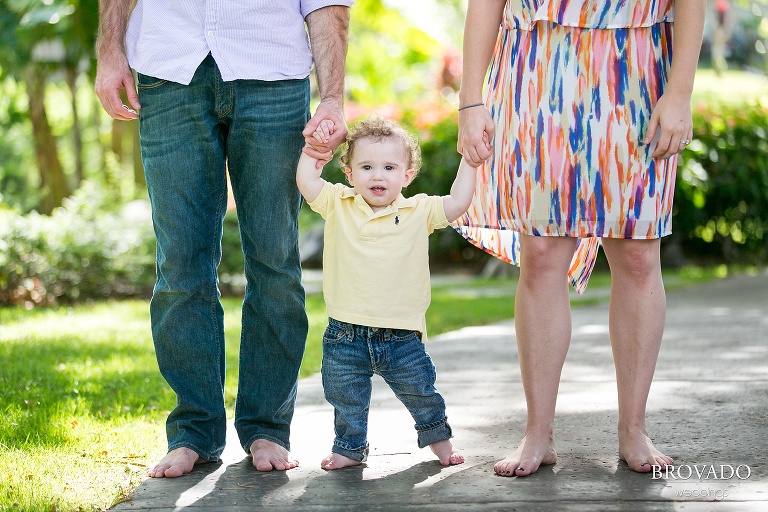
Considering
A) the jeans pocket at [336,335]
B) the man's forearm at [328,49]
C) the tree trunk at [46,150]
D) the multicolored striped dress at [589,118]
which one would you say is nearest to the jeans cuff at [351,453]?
the jeans pocket at [336,335]

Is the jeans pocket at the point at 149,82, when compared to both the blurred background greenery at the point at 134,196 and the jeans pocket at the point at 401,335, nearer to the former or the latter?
the jeans pocket at the point at 401,335

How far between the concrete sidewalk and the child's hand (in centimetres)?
99

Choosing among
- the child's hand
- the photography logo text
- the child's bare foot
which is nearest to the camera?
the photography logo text

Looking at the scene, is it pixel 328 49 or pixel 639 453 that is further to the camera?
pixel 328 49

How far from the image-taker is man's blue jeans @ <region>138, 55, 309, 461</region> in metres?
2.94

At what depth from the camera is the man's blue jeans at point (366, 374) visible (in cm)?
303

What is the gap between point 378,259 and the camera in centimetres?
300

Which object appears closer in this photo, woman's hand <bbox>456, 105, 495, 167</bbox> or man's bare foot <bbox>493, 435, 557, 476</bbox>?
man's bare foot <bbox>493, 435, 557, 476</bbox>

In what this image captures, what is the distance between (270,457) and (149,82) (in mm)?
1188

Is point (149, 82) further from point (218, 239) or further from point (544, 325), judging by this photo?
A: point (544, 325)

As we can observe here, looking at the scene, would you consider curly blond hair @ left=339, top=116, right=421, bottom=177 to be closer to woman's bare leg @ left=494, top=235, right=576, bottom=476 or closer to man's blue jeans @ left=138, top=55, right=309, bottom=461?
man's blue jeans @ left=138, top=55, right=309, bottom=461

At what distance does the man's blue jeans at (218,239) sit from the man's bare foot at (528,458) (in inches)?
28.6

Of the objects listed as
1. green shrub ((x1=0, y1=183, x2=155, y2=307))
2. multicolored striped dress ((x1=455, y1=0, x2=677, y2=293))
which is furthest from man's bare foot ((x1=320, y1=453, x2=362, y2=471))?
green shrub ((x1=0, y1=183, x2=155, y2=307))

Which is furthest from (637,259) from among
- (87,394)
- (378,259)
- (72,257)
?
(72,257)
